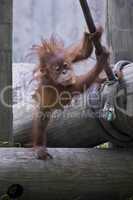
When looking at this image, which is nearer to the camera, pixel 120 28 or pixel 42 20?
pixel 120 28

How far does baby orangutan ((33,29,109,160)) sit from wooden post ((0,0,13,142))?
7.3 inches

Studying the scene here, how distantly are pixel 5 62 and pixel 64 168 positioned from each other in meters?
0.46

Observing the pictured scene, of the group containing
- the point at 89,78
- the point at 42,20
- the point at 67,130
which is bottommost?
the point at 67,130

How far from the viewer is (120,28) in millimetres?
1825

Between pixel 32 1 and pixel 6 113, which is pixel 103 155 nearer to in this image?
pixel 6 113

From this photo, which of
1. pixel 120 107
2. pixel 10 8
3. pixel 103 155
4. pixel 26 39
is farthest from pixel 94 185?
pixel 26 39

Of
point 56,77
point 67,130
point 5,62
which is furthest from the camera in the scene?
point 67,130

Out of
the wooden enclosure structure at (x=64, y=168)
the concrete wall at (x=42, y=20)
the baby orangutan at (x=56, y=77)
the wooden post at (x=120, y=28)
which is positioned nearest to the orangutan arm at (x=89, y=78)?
the baby orangutan at (x=56, y=77)

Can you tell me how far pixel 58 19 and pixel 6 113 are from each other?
3.26 metres

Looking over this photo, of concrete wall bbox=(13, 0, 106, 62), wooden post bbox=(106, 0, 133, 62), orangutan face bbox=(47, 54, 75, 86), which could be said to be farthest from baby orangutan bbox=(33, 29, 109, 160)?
concrete wall bbox=(13, 0, 106, 62)

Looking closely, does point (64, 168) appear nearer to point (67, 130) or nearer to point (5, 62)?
point (67, 130)

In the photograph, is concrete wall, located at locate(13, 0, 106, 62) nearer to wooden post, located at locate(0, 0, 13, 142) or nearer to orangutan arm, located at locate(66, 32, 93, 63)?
wooden post, located at locate(0, 0, 13, 142)

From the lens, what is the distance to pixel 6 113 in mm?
1737

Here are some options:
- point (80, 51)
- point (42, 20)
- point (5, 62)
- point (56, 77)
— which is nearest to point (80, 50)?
point (80, 51)
